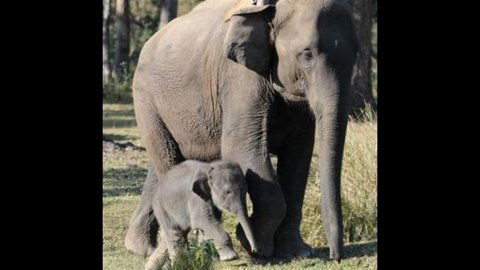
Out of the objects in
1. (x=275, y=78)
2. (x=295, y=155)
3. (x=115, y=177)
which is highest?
(x=275, y=78)

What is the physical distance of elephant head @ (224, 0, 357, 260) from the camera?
871 cm

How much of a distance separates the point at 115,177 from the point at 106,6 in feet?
65.6

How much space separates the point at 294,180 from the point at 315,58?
1480 mm

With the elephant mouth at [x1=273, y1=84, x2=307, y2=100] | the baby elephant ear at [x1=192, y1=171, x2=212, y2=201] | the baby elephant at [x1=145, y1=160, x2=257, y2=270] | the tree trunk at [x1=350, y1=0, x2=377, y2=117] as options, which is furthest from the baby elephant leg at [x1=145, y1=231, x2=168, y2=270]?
the tree trunk at [x1=350, y1=0, x2=377, y2=117]

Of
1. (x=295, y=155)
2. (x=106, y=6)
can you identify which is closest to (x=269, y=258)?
(x=295, y=155)

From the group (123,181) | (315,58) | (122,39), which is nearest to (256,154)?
(315,58)

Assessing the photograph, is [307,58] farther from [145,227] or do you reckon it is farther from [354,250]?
[145,227]

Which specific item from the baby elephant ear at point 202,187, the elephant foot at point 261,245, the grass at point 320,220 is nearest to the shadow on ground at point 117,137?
the grass at point 320,220

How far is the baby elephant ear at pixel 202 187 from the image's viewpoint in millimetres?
9234

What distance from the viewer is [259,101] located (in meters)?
9.41
